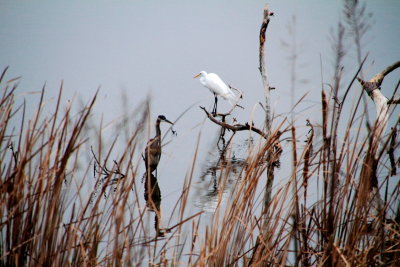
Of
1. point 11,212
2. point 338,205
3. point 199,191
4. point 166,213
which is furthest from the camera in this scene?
point 166,213

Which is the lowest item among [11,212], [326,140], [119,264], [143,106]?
[119,264]

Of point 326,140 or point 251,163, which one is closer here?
point 326,140

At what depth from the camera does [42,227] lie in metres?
0.99

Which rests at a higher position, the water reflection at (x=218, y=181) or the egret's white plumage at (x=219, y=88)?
the egret's white plumage at (x=219, y=88)

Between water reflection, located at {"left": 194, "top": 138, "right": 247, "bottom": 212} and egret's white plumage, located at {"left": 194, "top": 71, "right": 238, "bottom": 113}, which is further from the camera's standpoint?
egret's white plumage, located at {"left": 194, "top": 71, "right": 238, "bottom": 113}

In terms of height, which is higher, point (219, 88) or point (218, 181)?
point (219, 88)

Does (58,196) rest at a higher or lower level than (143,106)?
lower

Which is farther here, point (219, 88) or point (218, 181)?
point (219, 88)

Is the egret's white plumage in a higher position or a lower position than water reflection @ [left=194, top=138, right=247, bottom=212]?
higher

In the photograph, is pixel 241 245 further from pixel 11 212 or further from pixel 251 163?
pixel 11 212

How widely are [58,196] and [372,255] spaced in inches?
30.2

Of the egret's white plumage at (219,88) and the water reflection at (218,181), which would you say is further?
the egret's white plumage at (219,88)

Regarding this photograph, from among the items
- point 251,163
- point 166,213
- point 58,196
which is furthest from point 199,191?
point 166,213

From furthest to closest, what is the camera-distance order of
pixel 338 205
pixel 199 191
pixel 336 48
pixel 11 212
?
pixel 199 191
pixel 338 205
pixel 11 212
pixel 336 48
